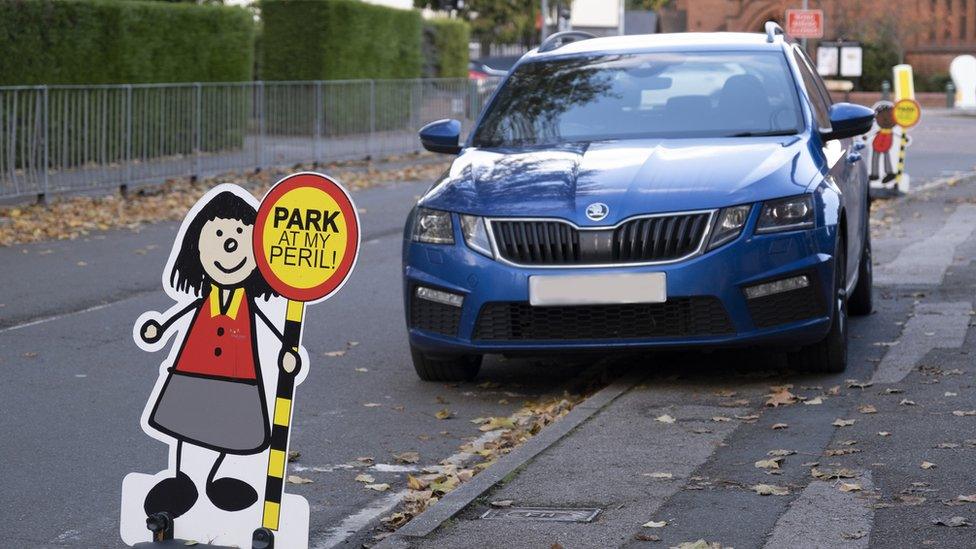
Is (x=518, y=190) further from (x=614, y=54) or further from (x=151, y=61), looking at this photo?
(x=151, y=61)

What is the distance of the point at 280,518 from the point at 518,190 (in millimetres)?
3200

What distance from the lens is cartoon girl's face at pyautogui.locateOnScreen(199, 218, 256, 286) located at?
16.8 feet

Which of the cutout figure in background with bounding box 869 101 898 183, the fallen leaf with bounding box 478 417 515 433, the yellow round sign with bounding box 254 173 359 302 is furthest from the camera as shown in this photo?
the cutout figure in background with bounding box 869 101 898 183

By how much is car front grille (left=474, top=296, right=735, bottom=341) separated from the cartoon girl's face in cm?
278

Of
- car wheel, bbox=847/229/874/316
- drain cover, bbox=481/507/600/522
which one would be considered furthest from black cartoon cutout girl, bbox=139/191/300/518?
car wheel, bbox=847/229/874/316

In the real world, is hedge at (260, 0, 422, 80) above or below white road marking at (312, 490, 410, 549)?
above

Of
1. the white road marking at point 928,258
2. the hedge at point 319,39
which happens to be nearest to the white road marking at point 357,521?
the white road marking at point 928,258

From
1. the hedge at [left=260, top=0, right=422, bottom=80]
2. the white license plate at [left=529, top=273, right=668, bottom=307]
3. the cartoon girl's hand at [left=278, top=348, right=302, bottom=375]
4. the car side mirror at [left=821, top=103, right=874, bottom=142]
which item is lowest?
the white license plate at [left=529, top=273, right=668, bottom=307]

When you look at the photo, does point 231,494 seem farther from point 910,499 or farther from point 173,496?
point 910,499

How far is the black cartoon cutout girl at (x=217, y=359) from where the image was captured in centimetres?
510

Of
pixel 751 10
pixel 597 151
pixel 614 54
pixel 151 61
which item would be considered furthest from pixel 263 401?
pixel 751 10

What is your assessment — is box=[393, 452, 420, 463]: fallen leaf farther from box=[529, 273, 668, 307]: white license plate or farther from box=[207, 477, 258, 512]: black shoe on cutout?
box=[207, 477, 258, 512]: black shoe on cutout

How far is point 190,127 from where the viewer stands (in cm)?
2158

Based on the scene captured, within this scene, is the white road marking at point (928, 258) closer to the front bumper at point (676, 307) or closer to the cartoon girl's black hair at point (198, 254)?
the front bumper at point (676, 307)
